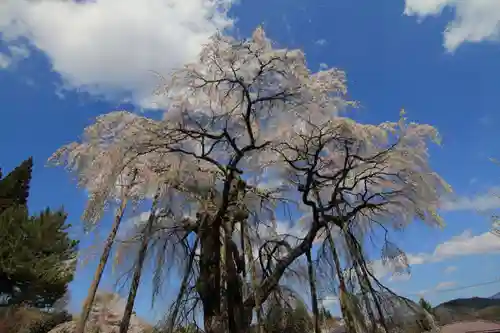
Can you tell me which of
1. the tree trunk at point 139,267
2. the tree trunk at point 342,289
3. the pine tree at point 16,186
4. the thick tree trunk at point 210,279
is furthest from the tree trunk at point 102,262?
the pine tree at point 16,186

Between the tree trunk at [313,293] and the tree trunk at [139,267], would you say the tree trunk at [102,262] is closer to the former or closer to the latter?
the tree trunk at [139,267]

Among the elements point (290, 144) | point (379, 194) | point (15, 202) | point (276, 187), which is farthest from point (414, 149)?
point (15, 202)

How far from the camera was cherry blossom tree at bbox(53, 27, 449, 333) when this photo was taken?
28.1 ft

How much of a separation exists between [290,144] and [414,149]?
2.41 metres

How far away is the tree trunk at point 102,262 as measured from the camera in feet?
26.2

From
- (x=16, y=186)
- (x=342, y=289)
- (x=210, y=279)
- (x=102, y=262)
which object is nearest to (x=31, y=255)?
(x=16, y=186)

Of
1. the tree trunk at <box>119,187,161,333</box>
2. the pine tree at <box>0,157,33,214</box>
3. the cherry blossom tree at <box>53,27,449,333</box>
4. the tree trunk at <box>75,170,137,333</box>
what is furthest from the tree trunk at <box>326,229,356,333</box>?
the pine tree at <box>0,157,33,214</box>

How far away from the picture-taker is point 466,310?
19.1 m

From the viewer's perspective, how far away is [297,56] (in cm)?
864

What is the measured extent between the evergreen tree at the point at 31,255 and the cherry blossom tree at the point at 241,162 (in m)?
10.3

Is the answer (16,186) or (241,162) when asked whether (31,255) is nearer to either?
(16,186)

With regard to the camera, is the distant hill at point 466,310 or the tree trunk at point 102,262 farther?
the distant hill at point 466,310

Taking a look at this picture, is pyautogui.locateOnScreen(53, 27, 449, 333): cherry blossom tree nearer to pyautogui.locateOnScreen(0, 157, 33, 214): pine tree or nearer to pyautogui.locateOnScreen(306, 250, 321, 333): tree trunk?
pyautogui.locateOnScreen(306, 250, 321, 333): tree trunk

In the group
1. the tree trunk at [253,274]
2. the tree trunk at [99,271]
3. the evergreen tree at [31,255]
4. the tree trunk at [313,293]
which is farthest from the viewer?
the evergreen tree at [31,255]
